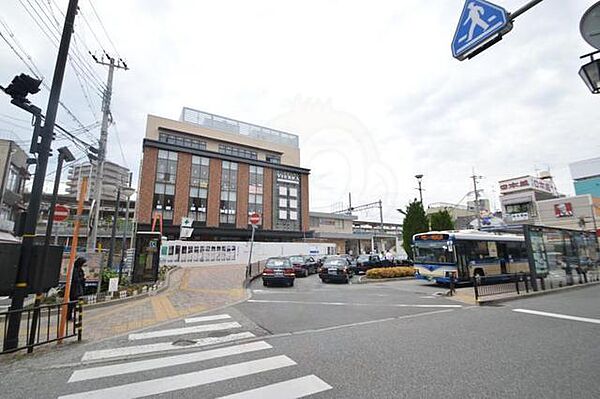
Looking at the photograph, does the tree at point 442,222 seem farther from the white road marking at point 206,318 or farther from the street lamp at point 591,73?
the street lamp at point 591,73

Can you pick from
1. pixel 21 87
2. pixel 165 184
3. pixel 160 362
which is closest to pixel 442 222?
pixel 160 362

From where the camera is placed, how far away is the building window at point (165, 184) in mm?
37812

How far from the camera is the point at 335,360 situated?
4.87m

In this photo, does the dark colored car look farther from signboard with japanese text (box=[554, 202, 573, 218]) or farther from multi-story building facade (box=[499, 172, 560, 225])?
signboard with japanese text (box=[554, 202, 573, 218])

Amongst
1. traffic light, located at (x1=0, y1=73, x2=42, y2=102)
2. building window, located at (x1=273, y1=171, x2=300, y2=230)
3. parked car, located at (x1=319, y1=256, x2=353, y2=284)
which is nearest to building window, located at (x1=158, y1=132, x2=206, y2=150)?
building window, located at (x1=273, y1=171, x2=300, y2=230)

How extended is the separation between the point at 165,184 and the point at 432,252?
34962 mm

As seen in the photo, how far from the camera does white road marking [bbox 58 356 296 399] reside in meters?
3.79

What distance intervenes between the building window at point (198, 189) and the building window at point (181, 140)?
2610 millimetres

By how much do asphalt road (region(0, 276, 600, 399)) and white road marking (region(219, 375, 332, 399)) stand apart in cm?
1

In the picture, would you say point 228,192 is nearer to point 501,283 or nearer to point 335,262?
point 335,262

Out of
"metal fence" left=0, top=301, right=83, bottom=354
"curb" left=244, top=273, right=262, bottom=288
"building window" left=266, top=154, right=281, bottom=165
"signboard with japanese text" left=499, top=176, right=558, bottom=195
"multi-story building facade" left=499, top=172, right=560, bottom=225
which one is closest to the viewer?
"metal fence" left=0, top=301, right=83, bottom=354

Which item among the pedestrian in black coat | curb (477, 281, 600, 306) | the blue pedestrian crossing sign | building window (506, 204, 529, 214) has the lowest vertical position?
curb (477, 281, 600, 306)

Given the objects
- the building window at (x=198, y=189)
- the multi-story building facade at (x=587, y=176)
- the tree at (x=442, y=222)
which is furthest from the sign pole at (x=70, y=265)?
the multi-story building facade at (x=587, y=176)

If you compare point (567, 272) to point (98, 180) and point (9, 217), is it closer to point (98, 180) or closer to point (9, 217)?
point (98, 180)
